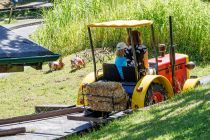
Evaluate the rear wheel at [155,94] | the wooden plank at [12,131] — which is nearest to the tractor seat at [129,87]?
the rear wheel at [155,94]

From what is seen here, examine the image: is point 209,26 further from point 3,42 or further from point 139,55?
point 3,42

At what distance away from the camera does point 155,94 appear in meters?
10.9

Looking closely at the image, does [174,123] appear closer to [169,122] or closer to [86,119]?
[169,122]

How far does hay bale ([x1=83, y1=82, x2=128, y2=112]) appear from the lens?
1018 centimetres

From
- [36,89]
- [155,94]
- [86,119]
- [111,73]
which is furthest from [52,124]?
[36,89]

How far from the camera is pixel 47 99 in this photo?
14.2 meters

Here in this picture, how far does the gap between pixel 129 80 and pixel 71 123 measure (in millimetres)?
1393

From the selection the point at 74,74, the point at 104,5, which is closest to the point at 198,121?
the point at 74,74

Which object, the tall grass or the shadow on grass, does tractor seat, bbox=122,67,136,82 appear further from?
the tall grass

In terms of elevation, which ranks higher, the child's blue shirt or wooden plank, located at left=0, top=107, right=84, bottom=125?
the child's blue shirt

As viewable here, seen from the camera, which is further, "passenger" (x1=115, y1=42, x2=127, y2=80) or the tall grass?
the tall grass

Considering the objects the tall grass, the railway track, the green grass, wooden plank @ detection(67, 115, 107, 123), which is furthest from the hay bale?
the tall grass

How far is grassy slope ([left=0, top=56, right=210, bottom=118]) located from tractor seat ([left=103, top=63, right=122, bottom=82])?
266 centimetres

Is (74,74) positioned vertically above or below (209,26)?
below
